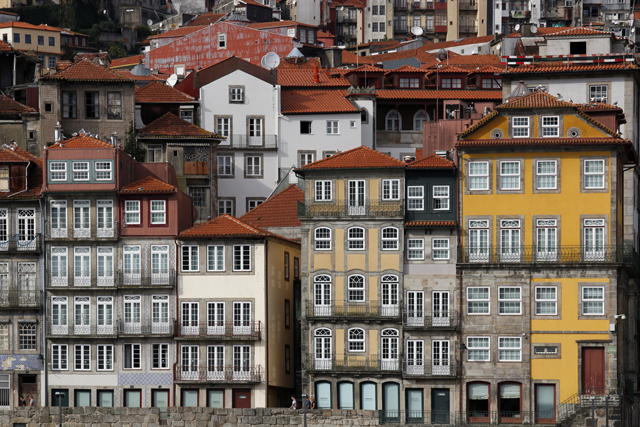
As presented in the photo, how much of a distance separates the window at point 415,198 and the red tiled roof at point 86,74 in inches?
892

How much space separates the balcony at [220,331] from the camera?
69.6 m

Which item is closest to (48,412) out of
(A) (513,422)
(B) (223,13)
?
(A) (513,422)

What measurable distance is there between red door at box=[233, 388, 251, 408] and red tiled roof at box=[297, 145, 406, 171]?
11495 mm

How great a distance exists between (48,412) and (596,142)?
30.0 meters

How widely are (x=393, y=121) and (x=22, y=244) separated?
31149mm

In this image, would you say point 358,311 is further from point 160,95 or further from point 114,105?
point 160,95

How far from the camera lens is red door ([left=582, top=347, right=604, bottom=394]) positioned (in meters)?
66.6

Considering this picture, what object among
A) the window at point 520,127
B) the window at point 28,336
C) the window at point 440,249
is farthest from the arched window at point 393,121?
the window at point 28,336

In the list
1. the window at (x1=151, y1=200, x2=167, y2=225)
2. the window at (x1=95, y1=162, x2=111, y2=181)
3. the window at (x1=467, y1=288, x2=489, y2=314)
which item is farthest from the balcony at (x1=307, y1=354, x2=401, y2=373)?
the window at (x1=95, y1=162, x2=111, y2=181)

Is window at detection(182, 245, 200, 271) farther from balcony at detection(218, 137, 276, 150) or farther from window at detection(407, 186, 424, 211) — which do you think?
balcony at detection(218, 137, 276, 150)

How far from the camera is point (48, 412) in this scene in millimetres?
68188

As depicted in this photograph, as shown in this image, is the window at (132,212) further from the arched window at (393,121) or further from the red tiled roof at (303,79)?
the arched window at (393,121)

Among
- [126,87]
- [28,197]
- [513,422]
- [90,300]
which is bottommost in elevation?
[513,422]

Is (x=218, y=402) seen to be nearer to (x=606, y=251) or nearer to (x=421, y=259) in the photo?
(x=421, y=259)
